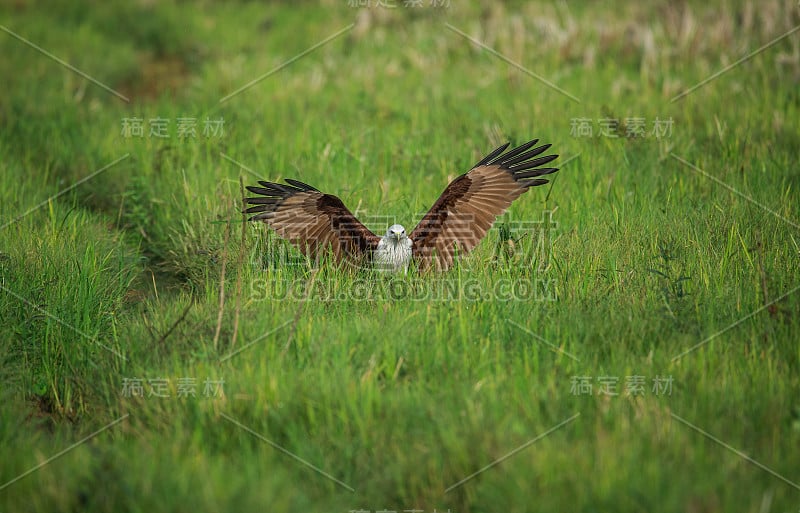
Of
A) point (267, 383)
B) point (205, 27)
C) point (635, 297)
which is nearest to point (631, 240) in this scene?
point (635, 297)

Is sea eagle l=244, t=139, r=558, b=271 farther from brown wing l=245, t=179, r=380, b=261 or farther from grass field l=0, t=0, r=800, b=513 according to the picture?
grass field l=0, t=0, r=800, b=513

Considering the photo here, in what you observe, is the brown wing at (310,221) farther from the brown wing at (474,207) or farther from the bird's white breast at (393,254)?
the brown wing at (474,207)

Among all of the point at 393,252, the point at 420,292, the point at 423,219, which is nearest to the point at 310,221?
the point at 393,252

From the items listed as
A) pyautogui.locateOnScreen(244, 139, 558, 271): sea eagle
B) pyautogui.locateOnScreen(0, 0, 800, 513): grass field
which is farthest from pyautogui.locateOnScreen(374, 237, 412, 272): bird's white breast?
pyautogui.locateOnScreen(0, 0, 800, 513): grass field

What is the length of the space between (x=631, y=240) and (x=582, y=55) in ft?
12.5

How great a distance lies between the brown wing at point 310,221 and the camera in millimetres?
4781

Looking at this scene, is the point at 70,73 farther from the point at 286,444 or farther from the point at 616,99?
the point at 286,444

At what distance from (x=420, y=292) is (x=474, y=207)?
1.96 ft

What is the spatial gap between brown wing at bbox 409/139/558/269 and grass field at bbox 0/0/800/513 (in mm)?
140

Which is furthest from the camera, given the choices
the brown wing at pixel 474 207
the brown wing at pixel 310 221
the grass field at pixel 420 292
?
the brown wing at pixel 474 207

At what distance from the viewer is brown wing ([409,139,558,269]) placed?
4887mm

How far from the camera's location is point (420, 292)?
474 centimetres

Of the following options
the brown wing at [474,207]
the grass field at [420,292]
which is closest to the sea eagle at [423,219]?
the brown wing at [474,207]

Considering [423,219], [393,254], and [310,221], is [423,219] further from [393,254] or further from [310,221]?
[310,221]
